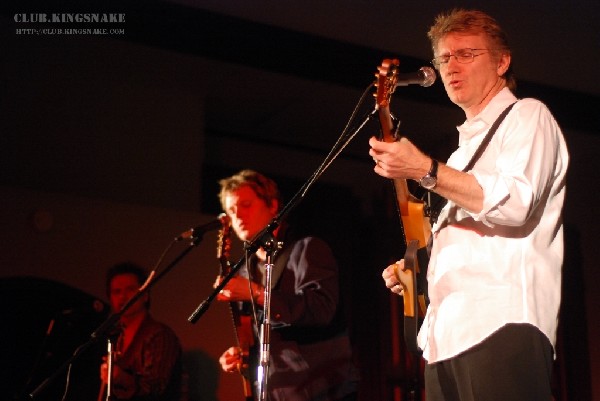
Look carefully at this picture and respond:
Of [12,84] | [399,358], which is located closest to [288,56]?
[12,84]

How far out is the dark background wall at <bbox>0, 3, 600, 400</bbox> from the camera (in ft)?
17.8

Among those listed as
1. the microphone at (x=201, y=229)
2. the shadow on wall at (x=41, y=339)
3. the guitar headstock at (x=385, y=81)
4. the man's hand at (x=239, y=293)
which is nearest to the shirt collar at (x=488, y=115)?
the guitar headstock at (x=385, y=81)

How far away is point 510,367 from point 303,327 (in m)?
1.68

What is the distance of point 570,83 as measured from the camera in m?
5.98

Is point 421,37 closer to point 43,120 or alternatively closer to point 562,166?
point 43,120

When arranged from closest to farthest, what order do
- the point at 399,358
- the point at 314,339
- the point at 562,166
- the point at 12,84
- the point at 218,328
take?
1. the point at 562,166
2. the point at 314,339
3. the point at 12,84
4. the point at 218,328
5. the point at 399,358

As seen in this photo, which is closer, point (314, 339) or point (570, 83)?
point (314, 339)

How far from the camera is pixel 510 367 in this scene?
6.39 feet

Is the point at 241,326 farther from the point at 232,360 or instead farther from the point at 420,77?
the point at 420,77

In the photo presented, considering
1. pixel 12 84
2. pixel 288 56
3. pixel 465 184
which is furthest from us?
pixel 12 84

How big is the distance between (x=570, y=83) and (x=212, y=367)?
12.0 ft

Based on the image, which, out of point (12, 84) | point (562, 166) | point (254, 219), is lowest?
point (562, 166)

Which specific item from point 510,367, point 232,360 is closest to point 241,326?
point 232,360

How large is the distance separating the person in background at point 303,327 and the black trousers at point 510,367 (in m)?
1.41
